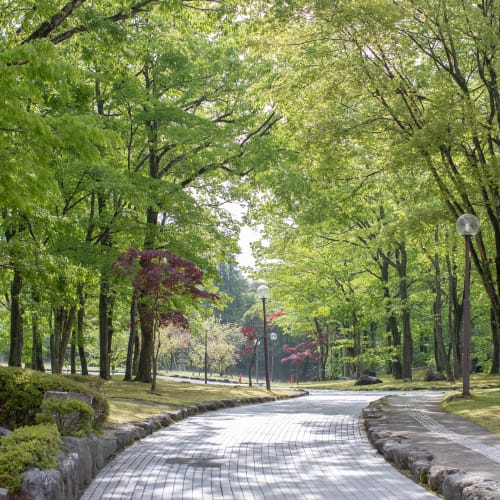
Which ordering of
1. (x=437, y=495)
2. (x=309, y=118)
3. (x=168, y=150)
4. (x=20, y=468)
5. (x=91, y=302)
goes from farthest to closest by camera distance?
1. (x=91, y=302)
2. (x=168, y=150)
3. (x=309, y=118)
4. (x=437, y=495)
5. (x=20, y=468)

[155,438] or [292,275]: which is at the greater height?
[292,275]

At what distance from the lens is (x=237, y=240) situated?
25.7 m

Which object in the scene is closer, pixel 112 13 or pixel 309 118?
pixel 112 13

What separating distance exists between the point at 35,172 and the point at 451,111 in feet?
30.8

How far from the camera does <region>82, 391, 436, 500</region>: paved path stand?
20.6 ft

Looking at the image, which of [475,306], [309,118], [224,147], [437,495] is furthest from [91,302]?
[437,495]

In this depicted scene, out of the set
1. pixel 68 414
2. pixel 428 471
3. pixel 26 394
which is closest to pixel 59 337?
pixel 26 394

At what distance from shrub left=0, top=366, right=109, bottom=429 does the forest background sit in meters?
2.46

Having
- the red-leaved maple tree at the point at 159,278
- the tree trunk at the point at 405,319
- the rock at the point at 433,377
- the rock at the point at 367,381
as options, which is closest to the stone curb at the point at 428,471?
the red-leaved maple tree at the point at 159,278

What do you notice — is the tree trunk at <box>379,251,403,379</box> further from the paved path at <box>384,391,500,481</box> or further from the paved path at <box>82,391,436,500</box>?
the paved path at <box>82,391,436,500</box>

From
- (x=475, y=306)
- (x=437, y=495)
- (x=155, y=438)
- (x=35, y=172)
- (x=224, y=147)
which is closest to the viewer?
(x=437, y=495)

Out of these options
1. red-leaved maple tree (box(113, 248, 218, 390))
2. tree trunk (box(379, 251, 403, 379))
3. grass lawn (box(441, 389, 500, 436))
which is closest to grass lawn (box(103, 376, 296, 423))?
red-leaved maple tree (box(113, 248, 218, 390))

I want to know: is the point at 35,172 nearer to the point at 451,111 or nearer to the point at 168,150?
the point at 451,111

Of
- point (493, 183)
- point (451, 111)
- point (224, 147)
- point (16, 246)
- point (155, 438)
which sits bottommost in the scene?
point (155, 438)
